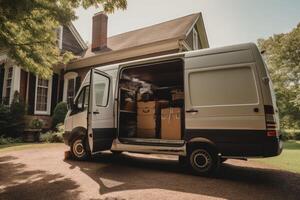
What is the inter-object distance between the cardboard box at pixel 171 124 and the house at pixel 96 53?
6293 millimetres

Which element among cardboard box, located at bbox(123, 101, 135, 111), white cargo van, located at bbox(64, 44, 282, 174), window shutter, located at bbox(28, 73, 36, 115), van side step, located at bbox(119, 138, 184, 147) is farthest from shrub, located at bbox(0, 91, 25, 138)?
van side step, located at bbox(119, 138, 184, 147)

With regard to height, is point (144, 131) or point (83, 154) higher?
point (144, 131)

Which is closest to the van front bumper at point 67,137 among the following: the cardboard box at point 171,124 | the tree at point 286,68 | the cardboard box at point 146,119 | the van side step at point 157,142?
the van side step at point 157,142

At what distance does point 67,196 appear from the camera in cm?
365

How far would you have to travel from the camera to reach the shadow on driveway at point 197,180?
12.8 ft

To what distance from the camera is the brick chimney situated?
1670cm

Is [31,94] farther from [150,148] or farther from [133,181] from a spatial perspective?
[133,181]

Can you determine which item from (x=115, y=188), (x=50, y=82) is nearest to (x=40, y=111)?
(x=50, y=82)

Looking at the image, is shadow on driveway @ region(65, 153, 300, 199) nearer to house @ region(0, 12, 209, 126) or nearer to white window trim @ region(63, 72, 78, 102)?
house @ region(0, 12, 209, 126)

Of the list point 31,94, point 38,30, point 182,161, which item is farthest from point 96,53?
point 182,161

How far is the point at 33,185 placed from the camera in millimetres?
4238

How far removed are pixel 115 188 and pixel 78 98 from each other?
3.51 meters

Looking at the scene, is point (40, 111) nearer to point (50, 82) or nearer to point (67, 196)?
point (50, 82)

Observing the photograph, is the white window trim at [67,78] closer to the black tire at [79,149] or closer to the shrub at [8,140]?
the shrub at [8,140]
